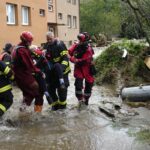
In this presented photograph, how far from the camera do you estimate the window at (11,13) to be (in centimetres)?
2595

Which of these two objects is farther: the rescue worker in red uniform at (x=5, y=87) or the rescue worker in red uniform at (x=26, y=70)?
the rescue worker in red uniform at (x=26, y=70)

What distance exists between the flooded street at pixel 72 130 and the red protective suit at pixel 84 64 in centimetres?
78

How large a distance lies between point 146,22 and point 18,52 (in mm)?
3490

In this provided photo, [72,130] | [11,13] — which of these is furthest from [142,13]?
[11,13]

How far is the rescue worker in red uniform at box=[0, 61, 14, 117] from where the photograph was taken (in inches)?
323

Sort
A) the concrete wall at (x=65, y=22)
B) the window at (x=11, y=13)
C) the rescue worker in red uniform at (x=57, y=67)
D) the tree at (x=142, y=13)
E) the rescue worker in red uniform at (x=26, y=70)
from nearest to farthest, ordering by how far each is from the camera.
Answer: the tree at (x=142, y=13) → the rescue worker in red uniform at (x=26, y=70) → the rescue worker in red uniform at (x=57, y=67) → the window at (x=11, y=13) → the concrete wall at (x=65, y=22)

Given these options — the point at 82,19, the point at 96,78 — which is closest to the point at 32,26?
the point at 96,78

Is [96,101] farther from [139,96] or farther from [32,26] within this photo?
[32,26]

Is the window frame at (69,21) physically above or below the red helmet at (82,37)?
above

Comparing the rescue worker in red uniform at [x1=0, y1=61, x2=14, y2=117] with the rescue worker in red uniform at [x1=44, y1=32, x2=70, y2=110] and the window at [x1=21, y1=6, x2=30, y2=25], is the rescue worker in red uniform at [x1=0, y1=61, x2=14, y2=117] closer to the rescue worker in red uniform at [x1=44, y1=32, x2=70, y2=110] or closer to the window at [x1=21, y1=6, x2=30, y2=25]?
the rescue worker in red uniform at [x1=44, y1=32, x2=70, y2=110]

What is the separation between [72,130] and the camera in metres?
8.27

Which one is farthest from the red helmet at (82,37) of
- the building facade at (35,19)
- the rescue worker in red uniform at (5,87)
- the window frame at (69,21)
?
the window frame at (69,21)

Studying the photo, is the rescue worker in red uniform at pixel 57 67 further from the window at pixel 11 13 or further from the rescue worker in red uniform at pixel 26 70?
the window at pixel 11 13

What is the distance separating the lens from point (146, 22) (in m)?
5.87
